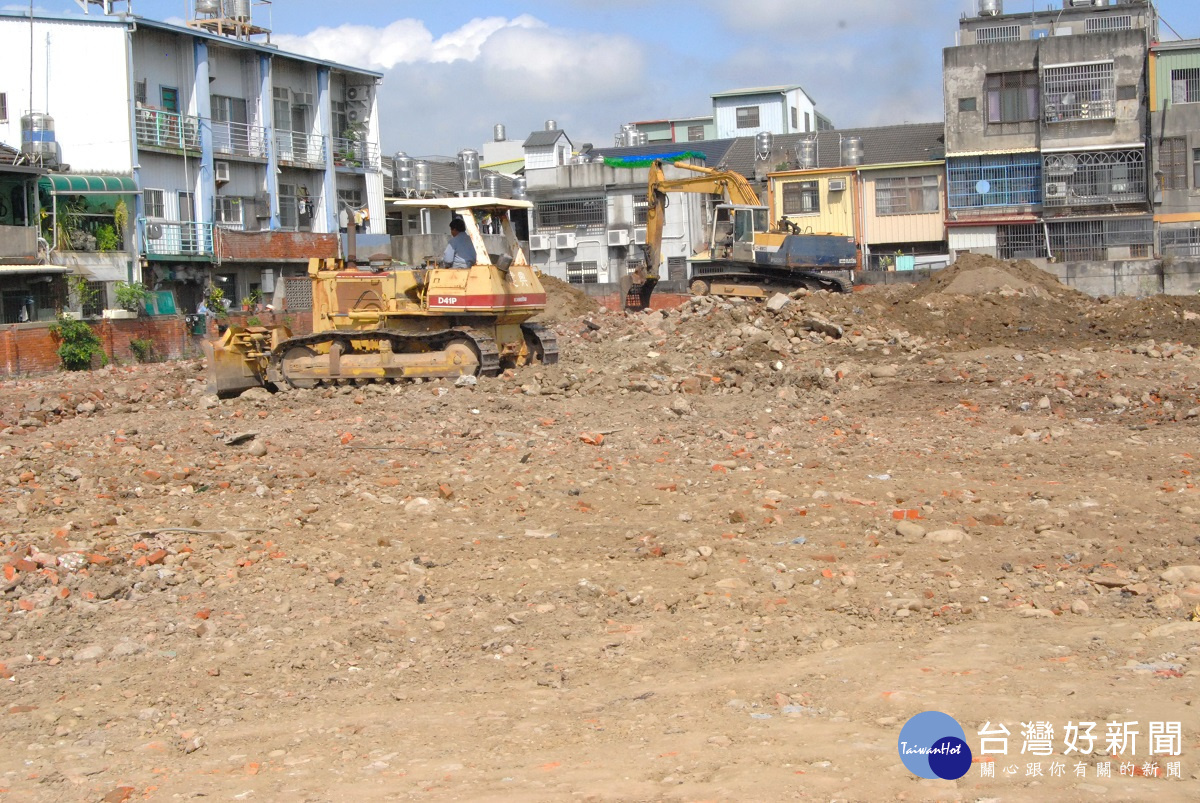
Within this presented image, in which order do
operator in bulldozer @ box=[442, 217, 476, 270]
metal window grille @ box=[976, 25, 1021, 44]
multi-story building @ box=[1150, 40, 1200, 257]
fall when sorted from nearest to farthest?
operator in bulldozer @ box=[442, 217, 476, 270] < multi-story building @ box=[1150, 40, 1200, 257] < metal window grille @ box=[976, 25, 1021, 44]

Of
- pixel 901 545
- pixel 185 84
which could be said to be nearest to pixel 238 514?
pixel 901 545

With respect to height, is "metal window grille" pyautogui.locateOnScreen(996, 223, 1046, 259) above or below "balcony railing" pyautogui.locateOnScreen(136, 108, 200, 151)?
below

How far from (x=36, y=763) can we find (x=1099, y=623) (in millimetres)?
5382

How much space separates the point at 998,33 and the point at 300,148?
26766mm

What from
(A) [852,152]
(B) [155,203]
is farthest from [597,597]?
→ (A) [852,152]

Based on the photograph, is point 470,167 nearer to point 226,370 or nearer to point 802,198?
point 802,198

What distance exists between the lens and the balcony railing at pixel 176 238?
32.7m

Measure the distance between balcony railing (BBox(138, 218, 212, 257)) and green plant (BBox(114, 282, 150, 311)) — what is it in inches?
91.0

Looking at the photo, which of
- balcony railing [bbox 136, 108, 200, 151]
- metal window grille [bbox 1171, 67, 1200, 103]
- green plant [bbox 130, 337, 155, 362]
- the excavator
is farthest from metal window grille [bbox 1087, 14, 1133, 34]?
green plant [bbox 130, 337, 155, 362]

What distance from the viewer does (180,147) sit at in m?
34.2

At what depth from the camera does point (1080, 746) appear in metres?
5.04

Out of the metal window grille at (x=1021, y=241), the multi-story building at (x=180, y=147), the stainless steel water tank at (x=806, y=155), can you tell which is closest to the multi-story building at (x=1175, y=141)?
the metal window grille at (x=1021, y=241)

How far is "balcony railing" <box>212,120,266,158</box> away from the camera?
35875 millimetres

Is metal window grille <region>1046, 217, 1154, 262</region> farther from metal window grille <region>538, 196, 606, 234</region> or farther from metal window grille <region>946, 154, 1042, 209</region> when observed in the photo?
metal window grille <region>538, 196, 606, 234</region>
